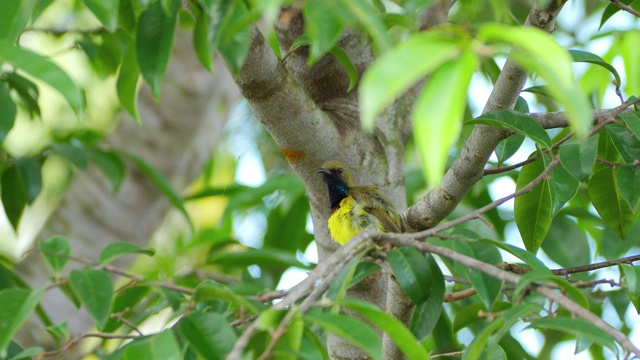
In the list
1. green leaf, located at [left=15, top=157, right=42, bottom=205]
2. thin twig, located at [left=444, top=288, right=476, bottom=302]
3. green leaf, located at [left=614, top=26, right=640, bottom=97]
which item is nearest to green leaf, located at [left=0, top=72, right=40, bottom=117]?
green leaf, located at [left=15, top=157, right=42, bottom=205]

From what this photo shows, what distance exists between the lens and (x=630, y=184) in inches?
93.4

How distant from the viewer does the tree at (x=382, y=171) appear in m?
1.37

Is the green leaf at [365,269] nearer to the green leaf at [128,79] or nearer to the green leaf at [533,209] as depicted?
the green leaf at [533,209]

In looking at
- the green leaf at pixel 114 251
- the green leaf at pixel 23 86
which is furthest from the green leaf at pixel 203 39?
the green leaf at pixel 23 86

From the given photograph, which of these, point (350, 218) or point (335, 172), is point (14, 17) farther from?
point (350, 218)

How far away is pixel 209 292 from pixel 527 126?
42.6 inches

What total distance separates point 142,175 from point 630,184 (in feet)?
13.3

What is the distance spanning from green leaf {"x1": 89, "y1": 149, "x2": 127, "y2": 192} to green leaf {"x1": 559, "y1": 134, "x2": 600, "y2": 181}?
2.60 metres

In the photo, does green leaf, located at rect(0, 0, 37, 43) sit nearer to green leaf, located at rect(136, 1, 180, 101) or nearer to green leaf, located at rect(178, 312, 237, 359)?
green leaf, located at rect(136, 1, 180, 101)

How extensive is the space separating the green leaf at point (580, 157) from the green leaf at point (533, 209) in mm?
359

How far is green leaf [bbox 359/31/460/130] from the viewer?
1.20 meters

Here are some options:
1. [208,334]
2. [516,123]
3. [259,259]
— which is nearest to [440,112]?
[208,334]

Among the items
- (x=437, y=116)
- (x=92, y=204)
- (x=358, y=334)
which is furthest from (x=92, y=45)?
(x=437, y=116)

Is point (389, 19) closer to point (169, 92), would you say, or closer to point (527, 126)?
point (527, 126)
